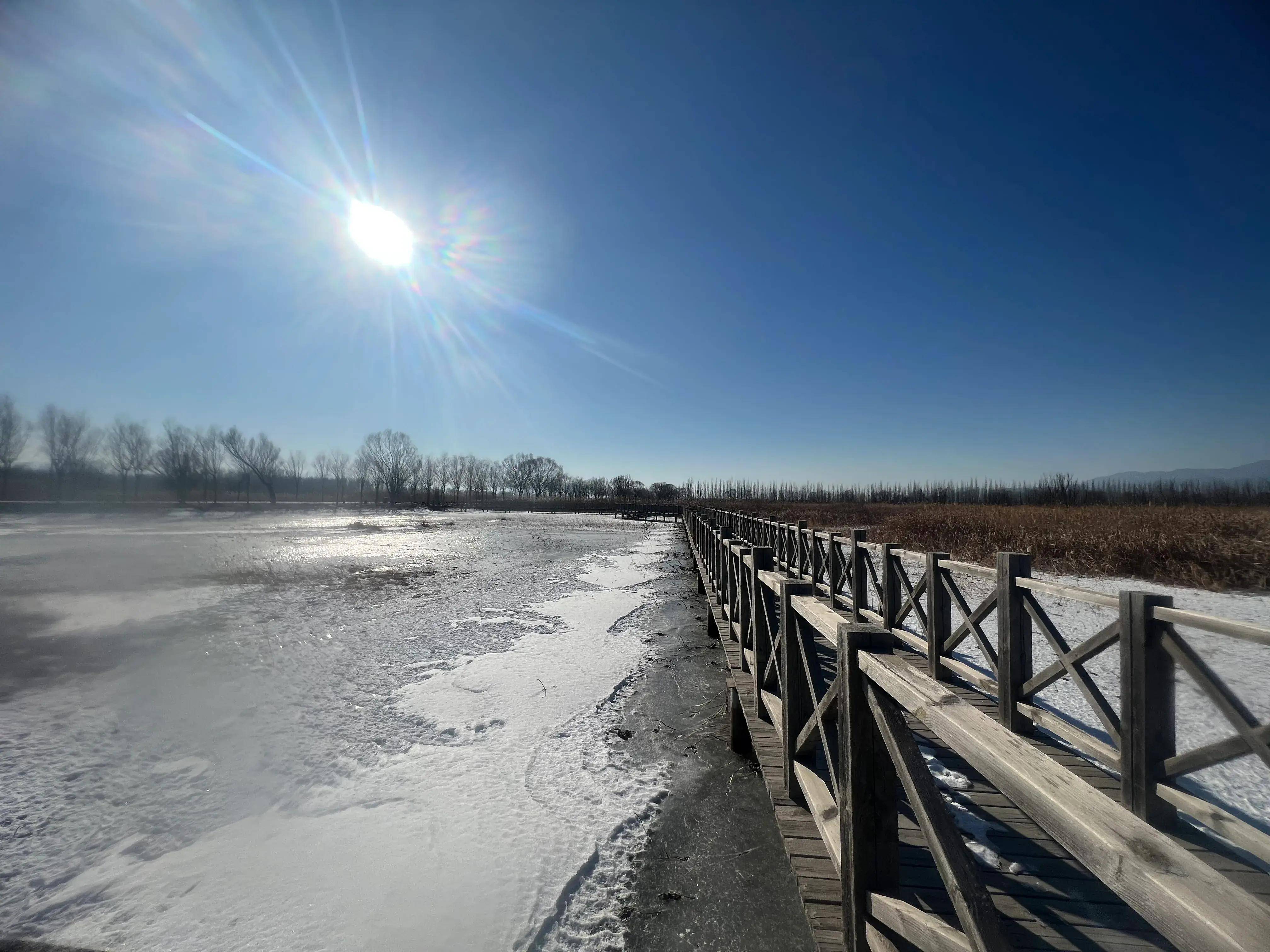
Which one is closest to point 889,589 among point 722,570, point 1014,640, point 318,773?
point 1014,640

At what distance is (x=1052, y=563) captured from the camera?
473 inches

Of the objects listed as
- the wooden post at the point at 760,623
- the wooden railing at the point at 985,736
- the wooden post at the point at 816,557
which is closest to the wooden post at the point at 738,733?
the wooden railing at the point at 985,736

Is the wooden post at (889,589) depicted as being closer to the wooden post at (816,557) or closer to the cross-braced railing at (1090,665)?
the cross-braced railing at (1090,665)

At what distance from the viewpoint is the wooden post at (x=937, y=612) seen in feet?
17.7

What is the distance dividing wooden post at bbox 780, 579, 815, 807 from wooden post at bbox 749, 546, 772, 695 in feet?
3.40

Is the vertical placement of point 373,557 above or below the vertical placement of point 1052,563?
below

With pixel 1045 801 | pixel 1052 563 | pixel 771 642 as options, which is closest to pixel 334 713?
pixel 771 642

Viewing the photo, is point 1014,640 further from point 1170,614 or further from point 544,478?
point 544,478

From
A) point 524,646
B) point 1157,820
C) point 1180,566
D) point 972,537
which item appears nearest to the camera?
point 1157,820

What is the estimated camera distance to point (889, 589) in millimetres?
6734

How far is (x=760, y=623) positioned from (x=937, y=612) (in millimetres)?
2119

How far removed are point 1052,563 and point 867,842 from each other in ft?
42.6

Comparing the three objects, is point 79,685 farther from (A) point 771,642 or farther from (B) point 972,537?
(B) point 972,537

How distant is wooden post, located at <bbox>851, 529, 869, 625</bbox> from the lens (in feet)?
24.0
